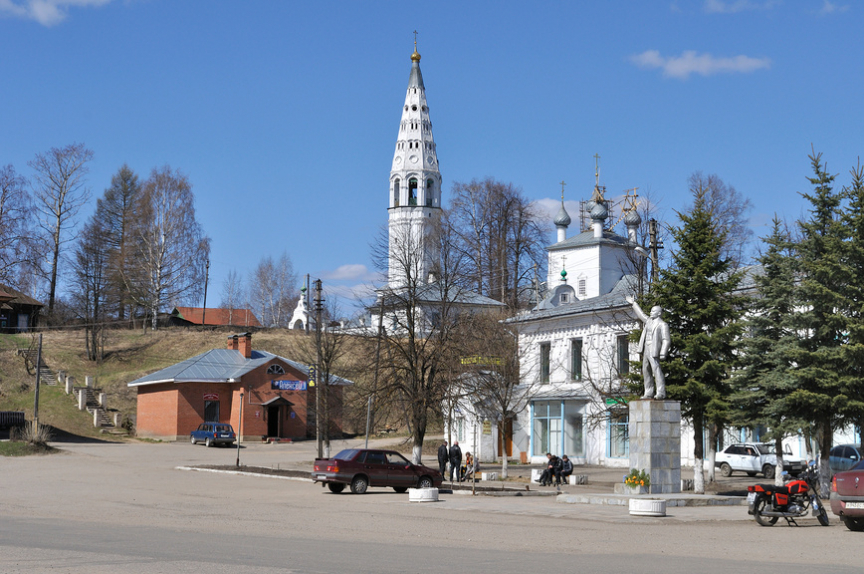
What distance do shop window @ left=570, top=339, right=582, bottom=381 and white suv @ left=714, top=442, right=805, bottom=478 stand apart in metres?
8.07

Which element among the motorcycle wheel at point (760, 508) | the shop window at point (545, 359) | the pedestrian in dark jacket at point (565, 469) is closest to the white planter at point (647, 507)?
the motorcycle wheel at point (760, 508)

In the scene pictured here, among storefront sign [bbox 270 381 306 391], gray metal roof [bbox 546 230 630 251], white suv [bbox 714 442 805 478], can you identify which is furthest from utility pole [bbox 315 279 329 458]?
gray metal roof [bbox 546 230 630 251]

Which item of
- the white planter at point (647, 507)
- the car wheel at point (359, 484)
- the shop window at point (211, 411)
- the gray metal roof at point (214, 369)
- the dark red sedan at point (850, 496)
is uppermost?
the gray metal roof at point (214, 369)

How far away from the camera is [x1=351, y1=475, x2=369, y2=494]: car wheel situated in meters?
27.2

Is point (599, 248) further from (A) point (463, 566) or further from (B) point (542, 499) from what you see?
(A) point (463, 566)

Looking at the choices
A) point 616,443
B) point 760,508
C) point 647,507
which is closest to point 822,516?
point 760,508

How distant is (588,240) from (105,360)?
119 feet

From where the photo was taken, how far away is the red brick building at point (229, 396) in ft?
185

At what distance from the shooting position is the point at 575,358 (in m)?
45.0

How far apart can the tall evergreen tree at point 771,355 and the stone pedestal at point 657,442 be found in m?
4.08

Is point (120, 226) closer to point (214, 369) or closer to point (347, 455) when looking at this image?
point (214, 369)

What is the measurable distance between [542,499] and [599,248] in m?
41.7

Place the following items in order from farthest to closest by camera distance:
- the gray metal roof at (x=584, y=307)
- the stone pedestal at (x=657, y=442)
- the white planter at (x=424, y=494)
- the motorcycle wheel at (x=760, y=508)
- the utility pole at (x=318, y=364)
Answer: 1. the gray metal roof at (x=584, y=307)
2. the utility pole at (x=318, y=364)
3. the white planter at (x=424, y=494)
4. the stone pedestal at (x=657, y=442)
5. the motorcycle wheel at (x=760, y=508)

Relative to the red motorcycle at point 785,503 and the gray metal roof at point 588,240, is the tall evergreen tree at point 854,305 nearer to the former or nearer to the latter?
the red motorcycle at point 785,503
